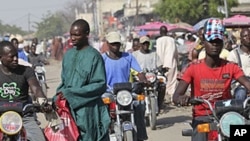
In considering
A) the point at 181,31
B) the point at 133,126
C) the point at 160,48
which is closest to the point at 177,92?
the point at 133,126

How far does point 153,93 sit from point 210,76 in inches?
254

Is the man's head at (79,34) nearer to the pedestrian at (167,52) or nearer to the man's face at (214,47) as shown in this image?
the man's face at (214,47)

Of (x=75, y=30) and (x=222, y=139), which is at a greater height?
(x=75, y=30)

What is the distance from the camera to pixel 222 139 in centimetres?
502

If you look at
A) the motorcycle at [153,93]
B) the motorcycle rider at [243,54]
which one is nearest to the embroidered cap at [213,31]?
the motorcycle rider at [243,54]

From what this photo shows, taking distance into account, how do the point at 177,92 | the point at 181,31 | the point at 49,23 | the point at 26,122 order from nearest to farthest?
the point at 177,92
the point at 26,122
the point at 181,31
the point at 49,23

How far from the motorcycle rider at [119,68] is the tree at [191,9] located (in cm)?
2342

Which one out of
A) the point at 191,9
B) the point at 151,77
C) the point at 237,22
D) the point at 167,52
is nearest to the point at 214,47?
the point at 151,77

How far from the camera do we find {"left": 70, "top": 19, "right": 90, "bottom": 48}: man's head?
20.3 feet

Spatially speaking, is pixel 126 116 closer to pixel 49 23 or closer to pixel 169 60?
pixel 169 60

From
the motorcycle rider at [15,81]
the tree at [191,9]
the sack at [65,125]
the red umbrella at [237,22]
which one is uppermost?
the tree at [191,9]

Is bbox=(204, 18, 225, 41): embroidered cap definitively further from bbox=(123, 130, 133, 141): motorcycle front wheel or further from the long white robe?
Answer: the long white robe

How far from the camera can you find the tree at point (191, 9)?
32.3 meters

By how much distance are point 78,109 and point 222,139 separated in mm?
1557
